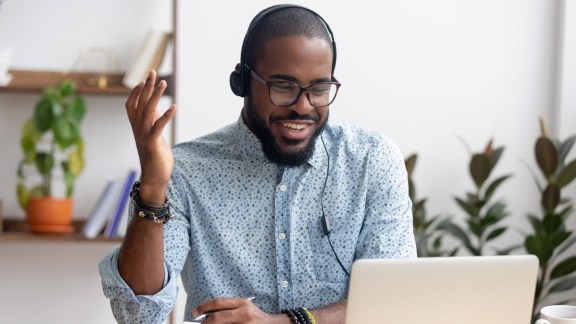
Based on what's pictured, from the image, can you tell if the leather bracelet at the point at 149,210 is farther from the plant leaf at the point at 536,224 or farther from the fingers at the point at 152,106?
the plant leaf at the point at 536,224

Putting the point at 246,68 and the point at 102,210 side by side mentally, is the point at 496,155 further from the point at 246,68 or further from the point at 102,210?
the point at 246,68

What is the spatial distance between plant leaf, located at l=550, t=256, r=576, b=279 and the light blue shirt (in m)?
1.51

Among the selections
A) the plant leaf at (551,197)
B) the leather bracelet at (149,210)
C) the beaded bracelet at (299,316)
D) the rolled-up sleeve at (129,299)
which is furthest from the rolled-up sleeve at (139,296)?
the plant leaf at (551,197)

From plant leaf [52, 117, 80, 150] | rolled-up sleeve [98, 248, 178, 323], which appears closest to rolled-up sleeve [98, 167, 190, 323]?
rolled-up sleeve [98, 248, 178, 323]

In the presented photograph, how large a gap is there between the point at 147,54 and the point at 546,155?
59.3 inches

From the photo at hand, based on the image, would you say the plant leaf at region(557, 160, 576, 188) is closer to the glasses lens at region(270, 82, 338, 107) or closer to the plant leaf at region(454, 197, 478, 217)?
the plant leaf at region(454, 197, 478, 217)

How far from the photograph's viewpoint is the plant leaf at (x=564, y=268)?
3.46 meters

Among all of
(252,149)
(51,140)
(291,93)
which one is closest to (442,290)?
(291,93)

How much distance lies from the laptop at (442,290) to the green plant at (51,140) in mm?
2316

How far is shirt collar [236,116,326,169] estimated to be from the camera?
214 cm

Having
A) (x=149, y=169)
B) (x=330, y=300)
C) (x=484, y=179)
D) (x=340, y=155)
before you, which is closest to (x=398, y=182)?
(x=340, y=155)

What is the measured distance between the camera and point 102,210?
363 cm

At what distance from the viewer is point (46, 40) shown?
3.76m

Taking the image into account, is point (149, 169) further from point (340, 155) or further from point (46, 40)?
point (46, 40)
